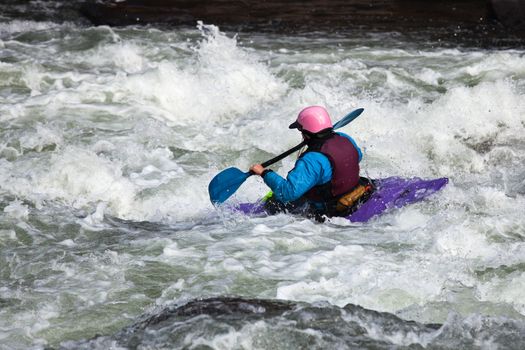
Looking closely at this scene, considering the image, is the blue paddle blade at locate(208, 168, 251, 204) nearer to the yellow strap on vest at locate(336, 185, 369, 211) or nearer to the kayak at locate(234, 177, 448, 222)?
the kayak at locate(234, 177, 448, 222)

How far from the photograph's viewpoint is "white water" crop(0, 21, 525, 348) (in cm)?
475

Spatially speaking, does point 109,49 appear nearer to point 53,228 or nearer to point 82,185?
point 82,185

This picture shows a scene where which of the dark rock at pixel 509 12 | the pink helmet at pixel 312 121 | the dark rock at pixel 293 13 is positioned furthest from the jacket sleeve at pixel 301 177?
the dark rock at pixel 509 12

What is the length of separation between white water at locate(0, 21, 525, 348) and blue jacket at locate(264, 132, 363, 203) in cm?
27

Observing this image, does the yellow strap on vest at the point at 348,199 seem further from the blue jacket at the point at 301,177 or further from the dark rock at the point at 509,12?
the dark rock at the point at 509,12

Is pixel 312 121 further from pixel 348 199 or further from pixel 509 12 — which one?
pixel 509 12

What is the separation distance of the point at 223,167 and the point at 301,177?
2.26m

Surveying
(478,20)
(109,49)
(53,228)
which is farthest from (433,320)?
(478,20)

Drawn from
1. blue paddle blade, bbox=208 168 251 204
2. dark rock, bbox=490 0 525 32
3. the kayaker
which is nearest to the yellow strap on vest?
the kayaker

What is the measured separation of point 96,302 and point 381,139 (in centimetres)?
459

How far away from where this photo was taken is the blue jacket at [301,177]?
5707mm

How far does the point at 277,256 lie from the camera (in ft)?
17.4

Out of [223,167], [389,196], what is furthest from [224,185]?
[223,167]

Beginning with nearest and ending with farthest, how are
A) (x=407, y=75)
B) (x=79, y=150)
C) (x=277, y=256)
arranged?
(x=277, y=256)
(x=79, y=150)
(x=407, y=75)
